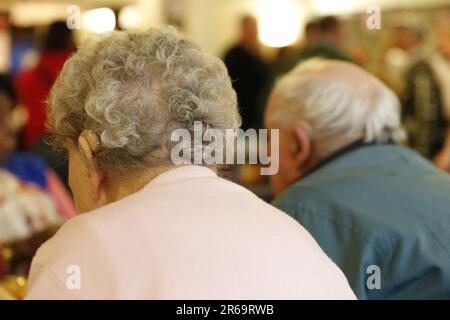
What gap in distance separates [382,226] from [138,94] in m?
0.78

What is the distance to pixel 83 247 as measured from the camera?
1193 millimetres

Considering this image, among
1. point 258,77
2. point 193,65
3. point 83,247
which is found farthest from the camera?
point 258,77

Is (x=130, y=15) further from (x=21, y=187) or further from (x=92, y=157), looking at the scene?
(x=92, y=157)

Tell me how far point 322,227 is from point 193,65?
684 millimetres

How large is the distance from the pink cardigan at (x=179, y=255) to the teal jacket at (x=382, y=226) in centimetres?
57

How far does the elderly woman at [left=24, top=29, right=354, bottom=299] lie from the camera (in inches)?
46.5

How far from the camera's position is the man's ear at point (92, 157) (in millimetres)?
1406

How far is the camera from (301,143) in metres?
2.28

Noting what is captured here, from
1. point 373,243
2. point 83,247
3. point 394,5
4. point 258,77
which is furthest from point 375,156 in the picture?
point 394,5

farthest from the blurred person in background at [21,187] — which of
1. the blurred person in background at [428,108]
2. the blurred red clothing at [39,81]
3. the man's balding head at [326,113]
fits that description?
the blurred person in background at [428,108]

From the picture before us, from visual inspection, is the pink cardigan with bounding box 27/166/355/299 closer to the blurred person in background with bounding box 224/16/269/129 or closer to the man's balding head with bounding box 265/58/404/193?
the man's balding head with bounding box 265/58/404/193

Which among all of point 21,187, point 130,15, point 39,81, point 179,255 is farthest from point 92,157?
point 130,15

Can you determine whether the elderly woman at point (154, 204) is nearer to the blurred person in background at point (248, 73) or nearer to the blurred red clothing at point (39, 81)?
the blurred red clothing at point (39, 81)

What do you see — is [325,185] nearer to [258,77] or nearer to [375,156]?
[375,156]
